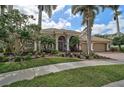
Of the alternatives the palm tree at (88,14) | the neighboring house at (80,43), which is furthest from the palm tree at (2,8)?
the palm tree at (88,14)

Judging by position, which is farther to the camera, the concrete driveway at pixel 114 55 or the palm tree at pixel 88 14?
the concrete driveway at pixel 114 55

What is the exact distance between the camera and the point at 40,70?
7.55 metres

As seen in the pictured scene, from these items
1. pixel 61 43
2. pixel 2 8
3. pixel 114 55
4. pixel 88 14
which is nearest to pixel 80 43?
pixel 61 43

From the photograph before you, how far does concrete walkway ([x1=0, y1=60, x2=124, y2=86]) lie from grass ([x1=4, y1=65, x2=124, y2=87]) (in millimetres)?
233

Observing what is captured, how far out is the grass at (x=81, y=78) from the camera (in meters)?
6.50

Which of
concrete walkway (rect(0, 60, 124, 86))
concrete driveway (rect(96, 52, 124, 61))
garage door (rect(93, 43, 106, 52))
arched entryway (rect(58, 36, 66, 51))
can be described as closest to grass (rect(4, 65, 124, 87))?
concrete walkway (rect(0, 60, 124, 86))

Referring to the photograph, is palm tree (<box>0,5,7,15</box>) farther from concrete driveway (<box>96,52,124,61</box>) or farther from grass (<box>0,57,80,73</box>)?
concrete driveway (<box>96,52,124,61</box>)

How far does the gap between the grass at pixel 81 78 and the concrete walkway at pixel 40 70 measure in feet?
0.76

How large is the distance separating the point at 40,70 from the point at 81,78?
141 cm

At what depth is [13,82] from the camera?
6.57 metres

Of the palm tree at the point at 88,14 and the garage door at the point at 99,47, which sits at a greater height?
the palm tree at the point at 88,14

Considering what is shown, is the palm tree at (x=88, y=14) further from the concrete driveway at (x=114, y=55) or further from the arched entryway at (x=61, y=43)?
the arched entryway at (x=61, y=43)

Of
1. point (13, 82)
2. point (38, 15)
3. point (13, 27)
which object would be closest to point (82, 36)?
point (38, 15)

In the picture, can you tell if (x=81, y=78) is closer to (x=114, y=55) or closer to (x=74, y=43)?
(x=74, y=43)
